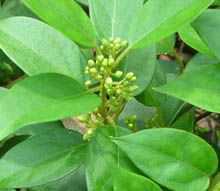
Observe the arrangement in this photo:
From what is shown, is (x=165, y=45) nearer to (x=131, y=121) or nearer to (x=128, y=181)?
(x=131, y=121)

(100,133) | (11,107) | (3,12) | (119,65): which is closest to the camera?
(11,107)

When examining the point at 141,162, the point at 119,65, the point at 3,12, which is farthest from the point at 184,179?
the point at 3,12

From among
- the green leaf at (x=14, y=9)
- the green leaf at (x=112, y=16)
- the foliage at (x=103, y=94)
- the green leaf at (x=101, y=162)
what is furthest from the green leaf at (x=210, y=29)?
the green leaf at (x=14, y=9)

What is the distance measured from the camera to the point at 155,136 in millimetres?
874

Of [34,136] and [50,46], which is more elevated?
[50,46]

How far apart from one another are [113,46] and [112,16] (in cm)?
10

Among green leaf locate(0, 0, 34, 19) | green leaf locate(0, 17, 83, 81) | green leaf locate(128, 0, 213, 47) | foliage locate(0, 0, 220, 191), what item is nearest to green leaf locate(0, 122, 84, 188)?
foliage locate(0, 0, 220, 191)

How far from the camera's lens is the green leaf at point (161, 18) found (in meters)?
0.86

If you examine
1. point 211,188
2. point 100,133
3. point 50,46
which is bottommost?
point 211,188

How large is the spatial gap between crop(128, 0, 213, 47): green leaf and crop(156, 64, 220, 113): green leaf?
8cm

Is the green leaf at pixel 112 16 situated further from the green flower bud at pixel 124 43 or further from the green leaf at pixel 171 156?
the green leaf at pixel 171 156

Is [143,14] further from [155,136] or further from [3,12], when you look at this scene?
[3,12]

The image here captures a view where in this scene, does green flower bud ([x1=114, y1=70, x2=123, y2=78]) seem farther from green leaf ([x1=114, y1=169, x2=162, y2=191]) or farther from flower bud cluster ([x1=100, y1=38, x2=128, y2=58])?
green leaf ([x1=114, y1=169, x2=162, y2=191])

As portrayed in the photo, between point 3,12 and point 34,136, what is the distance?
509 millimetres
